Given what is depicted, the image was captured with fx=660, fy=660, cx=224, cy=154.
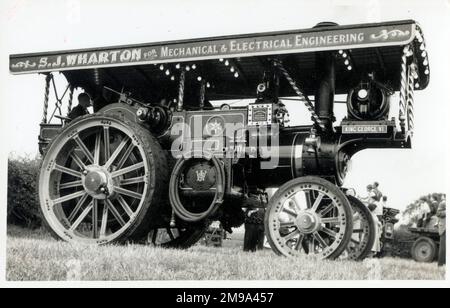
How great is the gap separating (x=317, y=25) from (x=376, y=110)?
1.21 meters

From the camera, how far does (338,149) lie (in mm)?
Answer: 7832

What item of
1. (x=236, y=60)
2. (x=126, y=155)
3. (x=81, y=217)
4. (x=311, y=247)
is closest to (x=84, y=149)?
(x=126, y=155)

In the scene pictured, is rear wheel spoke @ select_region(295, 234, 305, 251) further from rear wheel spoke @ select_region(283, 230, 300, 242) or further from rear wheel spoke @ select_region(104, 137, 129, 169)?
rear wheel spoke @ select_region(104, 137, 129, 169)

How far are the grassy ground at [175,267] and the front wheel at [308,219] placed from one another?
20 cm

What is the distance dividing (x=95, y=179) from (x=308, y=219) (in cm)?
275

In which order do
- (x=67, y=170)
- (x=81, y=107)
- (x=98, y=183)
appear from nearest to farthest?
(x=98, y=183), (x=67, y=170), (x=81, y=107)

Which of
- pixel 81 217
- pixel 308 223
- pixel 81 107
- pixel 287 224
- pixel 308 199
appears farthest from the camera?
pixel 81 107

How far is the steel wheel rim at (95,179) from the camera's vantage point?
27.3ft

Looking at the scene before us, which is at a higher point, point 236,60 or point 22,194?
point 236,60

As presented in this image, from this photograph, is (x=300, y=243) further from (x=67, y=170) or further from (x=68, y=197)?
(x=67, y=170)

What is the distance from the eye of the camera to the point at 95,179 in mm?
8273

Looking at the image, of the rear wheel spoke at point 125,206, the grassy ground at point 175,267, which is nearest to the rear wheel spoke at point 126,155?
the rear wheel spoke at point 125,206
